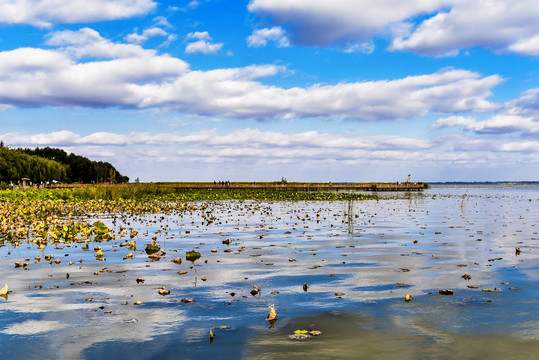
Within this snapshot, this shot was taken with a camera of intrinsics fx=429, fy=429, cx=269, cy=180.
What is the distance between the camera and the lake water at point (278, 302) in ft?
20.4

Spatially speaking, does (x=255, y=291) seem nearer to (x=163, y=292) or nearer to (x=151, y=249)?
(x=163, y=292)

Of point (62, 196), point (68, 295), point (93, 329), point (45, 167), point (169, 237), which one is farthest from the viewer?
point (45, 167)

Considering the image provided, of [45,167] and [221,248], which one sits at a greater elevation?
[45,167]

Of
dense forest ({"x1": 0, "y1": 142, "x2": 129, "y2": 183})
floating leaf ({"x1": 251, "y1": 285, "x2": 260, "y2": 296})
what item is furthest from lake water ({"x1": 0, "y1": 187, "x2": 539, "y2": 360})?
dense forest ({"x1": 0, "y1": 142, "x2": 129, "y2": 183})

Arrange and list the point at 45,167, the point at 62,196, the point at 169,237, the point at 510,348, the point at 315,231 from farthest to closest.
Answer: the point at 45,167 → the point at 62,196 → the point at 315,231 → the point at 169,237 → the point at 510,348

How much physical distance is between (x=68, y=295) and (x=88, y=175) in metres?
162

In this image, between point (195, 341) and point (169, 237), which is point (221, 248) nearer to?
point (169, 237)

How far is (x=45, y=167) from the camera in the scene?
4459 inches

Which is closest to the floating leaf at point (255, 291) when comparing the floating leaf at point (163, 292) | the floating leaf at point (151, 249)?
the floating leaf at point (163, 292)

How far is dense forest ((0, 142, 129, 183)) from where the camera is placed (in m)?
98.4

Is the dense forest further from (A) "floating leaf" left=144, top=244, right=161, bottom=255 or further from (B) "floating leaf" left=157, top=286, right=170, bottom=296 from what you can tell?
(B) "floating leaf" left=157, top=286, right=170, bottom=296

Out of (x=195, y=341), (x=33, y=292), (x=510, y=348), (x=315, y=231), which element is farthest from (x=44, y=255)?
(x=510, y=348)

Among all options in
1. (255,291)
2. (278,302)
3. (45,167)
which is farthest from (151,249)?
(45,167)

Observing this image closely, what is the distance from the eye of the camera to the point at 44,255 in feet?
46.6
